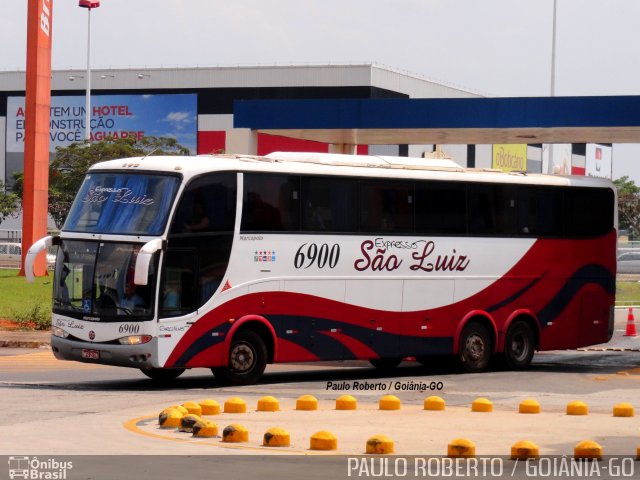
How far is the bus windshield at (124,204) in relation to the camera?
21062 mm

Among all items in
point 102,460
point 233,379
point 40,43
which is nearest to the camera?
point 102,460

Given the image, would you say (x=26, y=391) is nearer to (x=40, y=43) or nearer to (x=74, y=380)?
(x=74, y=380)

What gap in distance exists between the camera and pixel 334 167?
2358 cm

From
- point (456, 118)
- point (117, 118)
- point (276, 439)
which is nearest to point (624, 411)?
point (276, 439)

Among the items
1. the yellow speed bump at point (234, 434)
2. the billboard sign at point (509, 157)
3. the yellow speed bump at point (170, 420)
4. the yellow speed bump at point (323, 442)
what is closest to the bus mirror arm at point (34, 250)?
the yellow speed bump at point (170, 420)

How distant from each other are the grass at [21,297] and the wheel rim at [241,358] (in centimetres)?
1416

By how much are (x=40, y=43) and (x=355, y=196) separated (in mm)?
32374

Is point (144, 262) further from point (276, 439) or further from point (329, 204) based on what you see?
point (276, 439)

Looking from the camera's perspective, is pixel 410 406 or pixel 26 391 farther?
pixel 26 391

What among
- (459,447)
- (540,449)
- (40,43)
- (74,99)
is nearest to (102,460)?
(459,447)

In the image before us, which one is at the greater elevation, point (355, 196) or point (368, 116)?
point (368, 116)

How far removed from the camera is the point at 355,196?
23.7 metres

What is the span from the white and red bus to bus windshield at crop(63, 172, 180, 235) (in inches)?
0.9

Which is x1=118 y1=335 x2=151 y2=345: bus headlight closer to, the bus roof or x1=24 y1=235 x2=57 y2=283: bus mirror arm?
x1=24 y1=235 x2=57 y2=283: bus mirror arm
